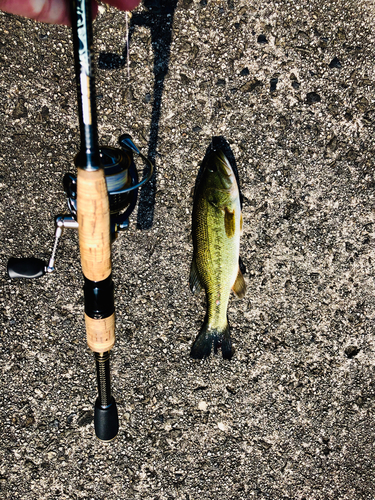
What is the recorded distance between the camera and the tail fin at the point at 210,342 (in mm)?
2090

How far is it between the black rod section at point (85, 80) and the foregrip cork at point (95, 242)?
6 centimetres

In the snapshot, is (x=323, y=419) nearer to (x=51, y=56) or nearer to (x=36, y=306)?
(x=36, y=306)

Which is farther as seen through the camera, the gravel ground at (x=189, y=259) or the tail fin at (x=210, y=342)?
the tail fin at (x=210, y=342)

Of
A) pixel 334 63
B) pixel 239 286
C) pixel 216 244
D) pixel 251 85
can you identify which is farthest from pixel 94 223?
pixel 334 63

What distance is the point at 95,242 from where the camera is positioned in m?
1.47

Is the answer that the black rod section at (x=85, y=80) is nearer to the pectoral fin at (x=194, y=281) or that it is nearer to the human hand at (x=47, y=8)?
the human hand at (x=47, y=8)

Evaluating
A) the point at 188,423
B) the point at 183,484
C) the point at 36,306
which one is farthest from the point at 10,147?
the point at 183,484

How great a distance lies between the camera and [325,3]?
1.96 meters

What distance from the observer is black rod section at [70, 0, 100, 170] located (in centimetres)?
122

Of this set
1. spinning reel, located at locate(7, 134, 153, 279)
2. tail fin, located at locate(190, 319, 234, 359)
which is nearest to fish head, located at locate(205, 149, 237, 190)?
spinning reel, located at locate(7, 134, 153, 279)

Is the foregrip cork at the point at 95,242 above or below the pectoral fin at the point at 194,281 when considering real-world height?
above

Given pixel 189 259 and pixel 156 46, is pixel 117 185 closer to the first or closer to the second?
pixel 189 259

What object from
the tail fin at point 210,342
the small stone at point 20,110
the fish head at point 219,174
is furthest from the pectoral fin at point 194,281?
the small stone at point 20,110

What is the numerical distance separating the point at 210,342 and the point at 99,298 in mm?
824
